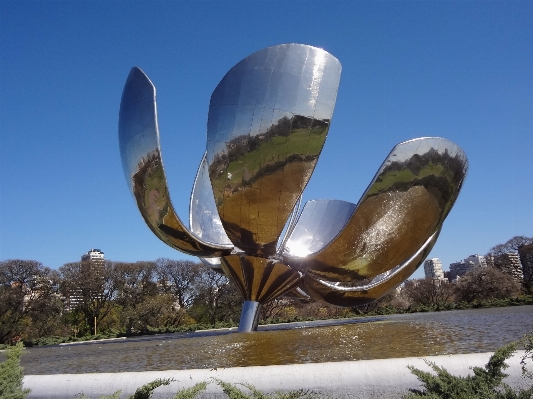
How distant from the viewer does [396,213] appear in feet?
29.1

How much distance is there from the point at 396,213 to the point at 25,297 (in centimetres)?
2736

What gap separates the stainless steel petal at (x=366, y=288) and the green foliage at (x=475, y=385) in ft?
23.9

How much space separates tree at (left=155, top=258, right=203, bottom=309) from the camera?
3369 centimetres

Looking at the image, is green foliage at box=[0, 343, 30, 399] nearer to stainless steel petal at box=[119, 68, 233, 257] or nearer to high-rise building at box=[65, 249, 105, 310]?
stainless steel petal at box=[119, 68, 233, 257]

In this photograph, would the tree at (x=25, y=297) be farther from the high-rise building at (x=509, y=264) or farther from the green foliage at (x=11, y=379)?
the high-rise building at (x=509, y=264)

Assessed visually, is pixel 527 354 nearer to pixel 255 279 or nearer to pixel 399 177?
pixel 399 177

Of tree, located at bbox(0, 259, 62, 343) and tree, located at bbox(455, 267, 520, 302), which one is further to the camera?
tree, located at bbox(455, 267, 520, 302)

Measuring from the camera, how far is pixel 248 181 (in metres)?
8.02

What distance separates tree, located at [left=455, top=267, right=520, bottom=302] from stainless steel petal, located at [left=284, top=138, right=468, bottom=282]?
23873mm

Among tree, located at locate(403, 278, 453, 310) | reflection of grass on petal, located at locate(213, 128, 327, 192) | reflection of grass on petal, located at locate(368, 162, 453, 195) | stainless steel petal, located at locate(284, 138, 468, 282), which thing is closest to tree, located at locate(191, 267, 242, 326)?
tree, located at locate(403, 278, 453, 310)

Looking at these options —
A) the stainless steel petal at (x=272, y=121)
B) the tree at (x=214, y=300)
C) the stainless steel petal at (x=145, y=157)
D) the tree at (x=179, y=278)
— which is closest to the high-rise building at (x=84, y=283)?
the tree at (x=179, y=278)

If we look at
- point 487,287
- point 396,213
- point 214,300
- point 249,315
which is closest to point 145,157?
point 249,315

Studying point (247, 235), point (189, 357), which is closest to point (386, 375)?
point (189, 357)

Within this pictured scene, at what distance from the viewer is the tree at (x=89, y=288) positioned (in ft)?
98.6
